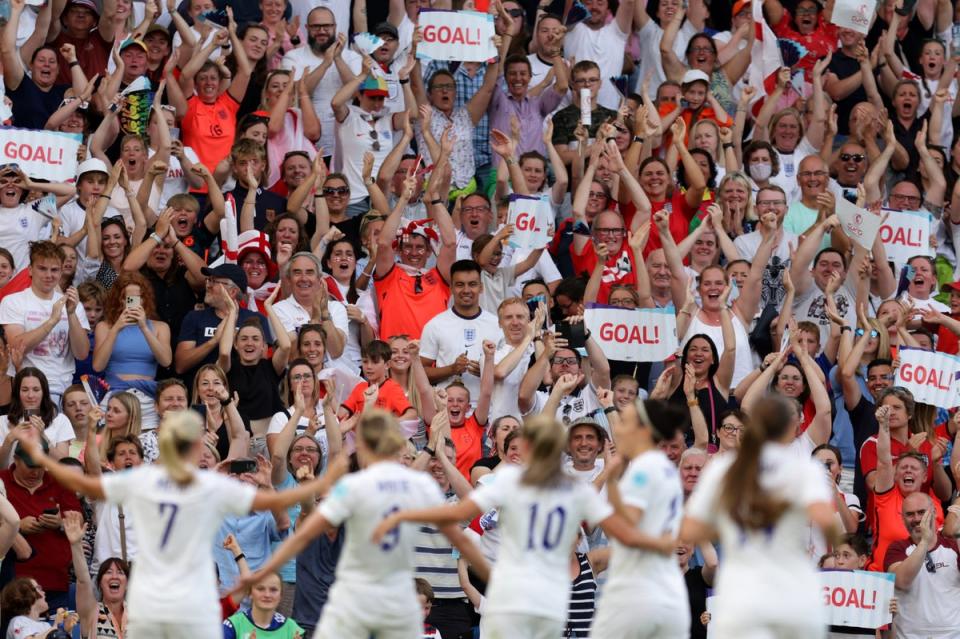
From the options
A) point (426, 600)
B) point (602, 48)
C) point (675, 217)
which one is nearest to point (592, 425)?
point (426, 600)

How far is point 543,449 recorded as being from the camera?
10172 millimetres

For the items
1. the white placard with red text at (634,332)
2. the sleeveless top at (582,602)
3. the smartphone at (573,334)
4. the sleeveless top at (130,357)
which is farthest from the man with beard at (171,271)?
→ the sleeveless top at (582,602)

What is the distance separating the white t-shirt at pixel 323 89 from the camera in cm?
1867

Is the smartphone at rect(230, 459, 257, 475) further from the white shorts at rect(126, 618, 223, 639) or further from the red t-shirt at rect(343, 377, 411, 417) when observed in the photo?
the white shorts at rect(126, 618, 223, 639)

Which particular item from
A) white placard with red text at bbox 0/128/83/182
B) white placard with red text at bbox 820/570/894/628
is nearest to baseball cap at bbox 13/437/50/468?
white placard with red text at bbox 0/128/83/182

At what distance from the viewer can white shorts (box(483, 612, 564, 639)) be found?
10430 millimetres

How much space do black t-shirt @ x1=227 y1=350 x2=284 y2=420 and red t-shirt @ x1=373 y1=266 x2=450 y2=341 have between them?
1429 millimetres

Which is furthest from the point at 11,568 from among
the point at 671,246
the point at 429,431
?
the point at 671,246

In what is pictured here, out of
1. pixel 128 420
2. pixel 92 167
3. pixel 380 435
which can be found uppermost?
pixel 92 167

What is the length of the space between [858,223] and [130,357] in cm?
624

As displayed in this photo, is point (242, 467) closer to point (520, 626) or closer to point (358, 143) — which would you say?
point (520, 626)

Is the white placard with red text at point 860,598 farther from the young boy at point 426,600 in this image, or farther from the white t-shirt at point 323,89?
the white t-shirt at point 323,89

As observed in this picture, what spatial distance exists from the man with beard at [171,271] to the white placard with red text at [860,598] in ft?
17.9

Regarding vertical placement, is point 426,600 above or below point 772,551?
below
